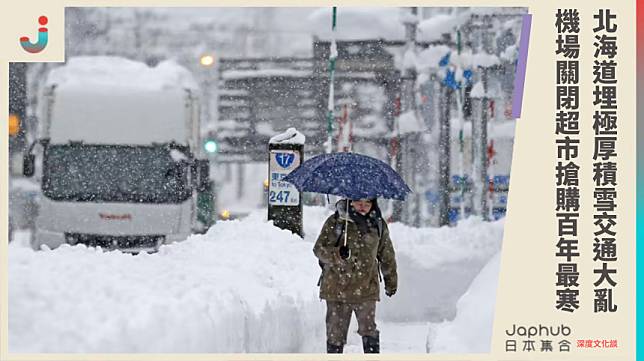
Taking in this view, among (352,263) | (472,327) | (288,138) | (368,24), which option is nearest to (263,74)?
(368,24)

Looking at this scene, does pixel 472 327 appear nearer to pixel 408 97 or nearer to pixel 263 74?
pixel 263 74

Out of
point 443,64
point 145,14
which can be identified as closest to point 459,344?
point 443,64

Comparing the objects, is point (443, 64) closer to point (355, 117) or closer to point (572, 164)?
point (355, 117)

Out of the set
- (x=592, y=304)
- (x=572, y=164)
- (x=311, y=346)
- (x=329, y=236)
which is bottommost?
(x=311, y=346)

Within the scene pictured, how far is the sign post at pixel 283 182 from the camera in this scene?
14.8 m

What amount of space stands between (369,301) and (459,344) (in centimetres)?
194

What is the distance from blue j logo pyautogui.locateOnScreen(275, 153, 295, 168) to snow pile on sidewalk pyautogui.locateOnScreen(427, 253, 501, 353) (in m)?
4.51

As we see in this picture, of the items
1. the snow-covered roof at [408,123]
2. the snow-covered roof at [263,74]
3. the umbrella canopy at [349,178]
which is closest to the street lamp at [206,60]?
the snow-covered roof at [263,74]

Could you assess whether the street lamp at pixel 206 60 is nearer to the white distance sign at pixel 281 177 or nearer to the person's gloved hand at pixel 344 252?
the white distance sign at pixel 281 177

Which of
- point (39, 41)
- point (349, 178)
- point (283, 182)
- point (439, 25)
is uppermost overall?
point (439, 25)

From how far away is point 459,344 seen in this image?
9672 millimetres

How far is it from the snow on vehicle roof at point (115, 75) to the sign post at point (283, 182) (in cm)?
338

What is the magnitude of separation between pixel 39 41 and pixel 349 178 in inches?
126

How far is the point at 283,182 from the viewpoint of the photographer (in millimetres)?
14867
